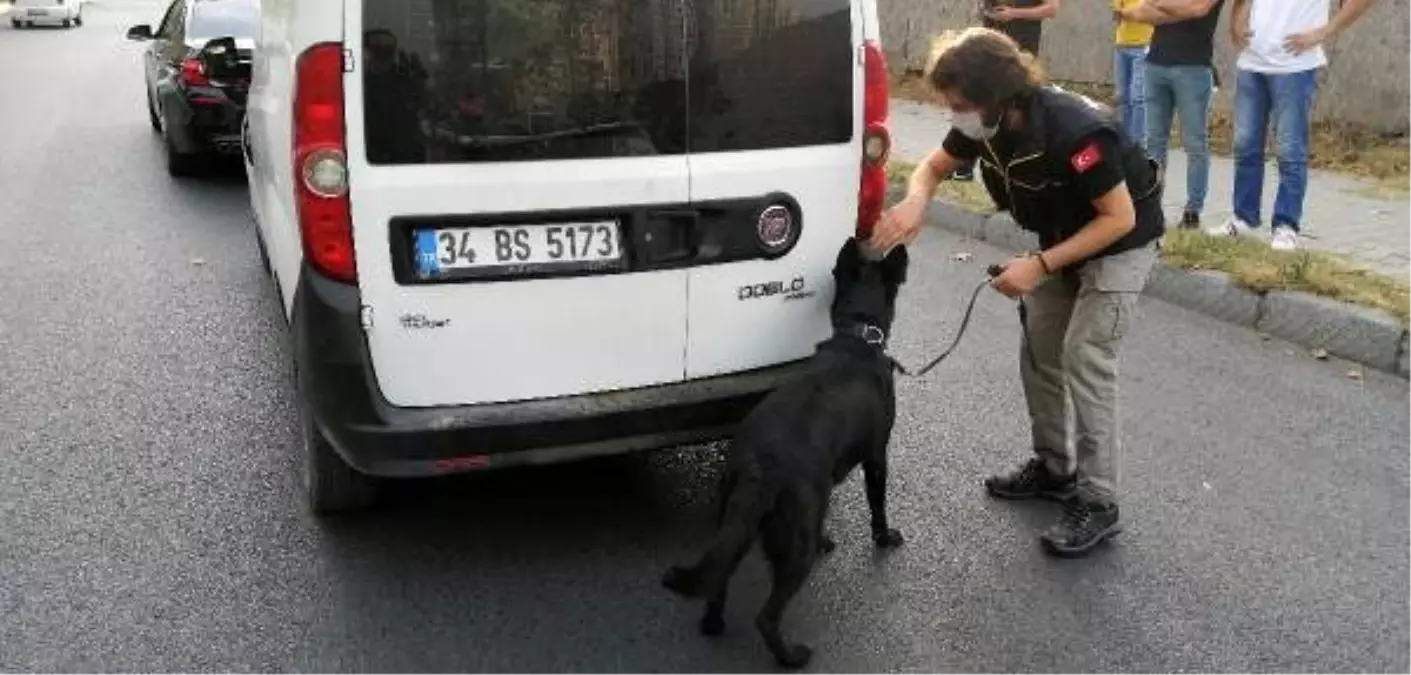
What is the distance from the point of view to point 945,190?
322 inches

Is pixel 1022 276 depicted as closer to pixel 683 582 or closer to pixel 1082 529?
pixel 1082 529

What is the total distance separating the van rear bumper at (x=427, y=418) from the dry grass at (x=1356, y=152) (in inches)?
228

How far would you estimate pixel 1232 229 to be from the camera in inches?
265

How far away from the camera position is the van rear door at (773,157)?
130 inches

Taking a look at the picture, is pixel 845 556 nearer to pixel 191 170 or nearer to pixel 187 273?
pixel 187 273

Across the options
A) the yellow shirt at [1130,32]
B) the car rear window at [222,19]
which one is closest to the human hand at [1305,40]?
the yellow shirt at [1130,32]

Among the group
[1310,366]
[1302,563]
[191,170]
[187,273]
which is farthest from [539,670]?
[191,170]

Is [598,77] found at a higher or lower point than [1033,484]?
higher

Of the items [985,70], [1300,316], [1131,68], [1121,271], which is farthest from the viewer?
[1131,68]

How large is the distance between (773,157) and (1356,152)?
24.0ft

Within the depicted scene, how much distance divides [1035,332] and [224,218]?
5970mm

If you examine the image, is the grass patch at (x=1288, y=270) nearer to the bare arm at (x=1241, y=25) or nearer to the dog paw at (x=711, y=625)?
the bare arm at (x=1241, y=25)

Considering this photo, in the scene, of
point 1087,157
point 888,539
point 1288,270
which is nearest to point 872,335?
point 888,539

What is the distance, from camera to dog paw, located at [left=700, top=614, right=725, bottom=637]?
3148mm
